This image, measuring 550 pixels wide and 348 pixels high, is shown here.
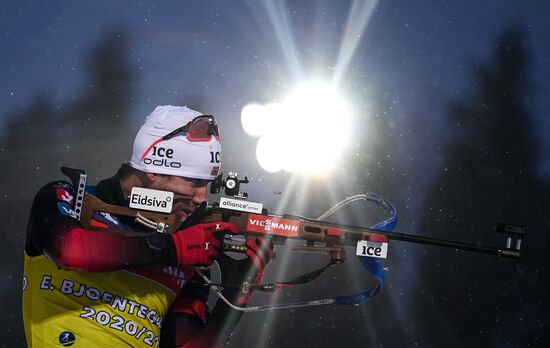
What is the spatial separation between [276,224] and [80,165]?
177 inches

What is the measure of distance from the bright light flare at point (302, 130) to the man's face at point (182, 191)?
3538 millimetres

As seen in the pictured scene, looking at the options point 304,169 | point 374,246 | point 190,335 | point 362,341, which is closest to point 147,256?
point 190,335

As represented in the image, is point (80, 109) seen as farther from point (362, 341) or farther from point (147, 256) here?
point (147, 256)

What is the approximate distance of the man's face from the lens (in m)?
3.75

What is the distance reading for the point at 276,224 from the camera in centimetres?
395

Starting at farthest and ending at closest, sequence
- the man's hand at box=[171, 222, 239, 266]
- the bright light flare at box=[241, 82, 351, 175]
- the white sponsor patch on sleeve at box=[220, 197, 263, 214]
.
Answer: the bright light flare at box=[241, 82, 351, 175]
the white sponsor patch on sleeve at box=[220, 197, 263, 214]
the man's hand at box=[171, 222, 239, 266]

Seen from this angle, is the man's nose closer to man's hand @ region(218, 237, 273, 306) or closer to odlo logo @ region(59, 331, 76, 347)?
man's hand @ region(218, 237, 273, 306)

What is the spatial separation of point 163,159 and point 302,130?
3921 mm

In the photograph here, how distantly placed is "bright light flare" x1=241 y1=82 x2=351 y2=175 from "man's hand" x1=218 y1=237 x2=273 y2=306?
3468 millimetres

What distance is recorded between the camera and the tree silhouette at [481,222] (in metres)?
7.93

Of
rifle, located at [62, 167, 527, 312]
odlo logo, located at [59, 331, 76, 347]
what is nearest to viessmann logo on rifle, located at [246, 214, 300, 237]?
rifle, located at [62, 167, 527, 312]

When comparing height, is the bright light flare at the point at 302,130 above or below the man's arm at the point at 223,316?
above

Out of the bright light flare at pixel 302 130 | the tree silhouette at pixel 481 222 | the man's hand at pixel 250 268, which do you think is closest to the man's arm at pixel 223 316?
the man's hand at pixel 250 268

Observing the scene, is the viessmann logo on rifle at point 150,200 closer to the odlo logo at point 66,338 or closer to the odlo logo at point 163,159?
the odlo logo at point 163,159
